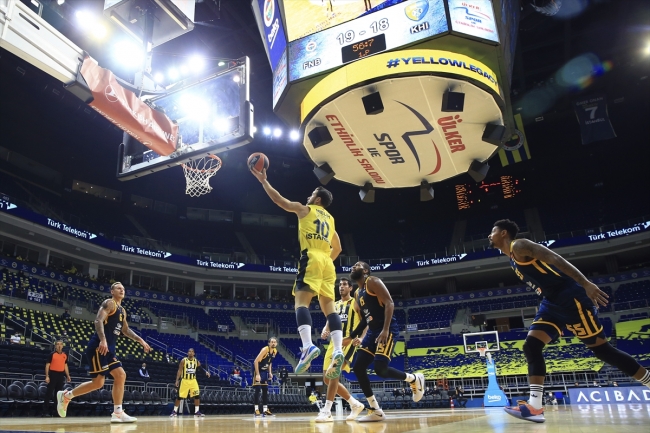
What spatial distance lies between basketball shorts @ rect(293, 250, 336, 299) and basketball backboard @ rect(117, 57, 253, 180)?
7.19ft

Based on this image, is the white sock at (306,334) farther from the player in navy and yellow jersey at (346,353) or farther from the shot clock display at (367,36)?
the shot clock display at (367,36)

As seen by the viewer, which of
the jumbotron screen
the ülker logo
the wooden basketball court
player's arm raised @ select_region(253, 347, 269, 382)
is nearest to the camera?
the wooden basketball court

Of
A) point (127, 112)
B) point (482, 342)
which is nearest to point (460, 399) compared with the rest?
point (482, 342)

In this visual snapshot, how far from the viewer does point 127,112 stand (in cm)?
561

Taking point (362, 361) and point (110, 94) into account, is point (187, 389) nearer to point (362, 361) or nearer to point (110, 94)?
point (362, 361)

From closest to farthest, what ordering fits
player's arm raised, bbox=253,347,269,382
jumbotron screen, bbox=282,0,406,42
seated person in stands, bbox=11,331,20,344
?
jumbotron screen, bbox=282,0,406,42 < player's arm raised, bbox=253,347,269,382 < seated person in stands, bbox=11,331,20,344

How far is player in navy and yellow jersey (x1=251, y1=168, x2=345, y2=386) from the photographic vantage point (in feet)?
15.7

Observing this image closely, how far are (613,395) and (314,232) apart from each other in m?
15.7

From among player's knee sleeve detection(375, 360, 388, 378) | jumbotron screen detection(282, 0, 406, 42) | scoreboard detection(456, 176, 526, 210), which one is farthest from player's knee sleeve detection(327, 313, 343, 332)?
scoreboard detection(456, 176, 526, 210)

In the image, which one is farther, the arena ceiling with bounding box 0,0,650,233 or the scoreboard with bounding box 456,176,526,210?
the scoreboard with bounding box 456,176,526,210

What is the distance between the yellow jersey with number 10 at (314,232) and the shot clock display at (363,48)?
226 cm

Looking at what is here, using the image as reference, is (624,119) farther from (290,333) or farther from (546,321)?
(546,321)

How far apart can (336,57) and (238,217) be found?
31.9m

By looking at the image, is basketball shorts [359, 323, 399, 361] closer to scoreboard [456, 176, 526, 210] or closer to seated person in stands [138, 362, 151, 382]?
seated person in stands [138, 362, 151, 382]
